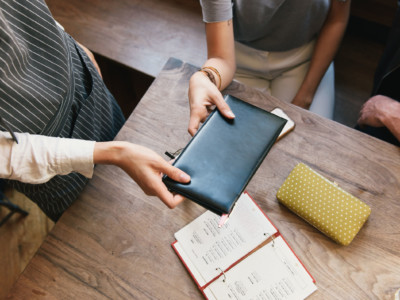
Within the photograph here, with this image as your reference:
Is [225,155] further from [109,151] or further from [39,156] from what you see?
[39,156]

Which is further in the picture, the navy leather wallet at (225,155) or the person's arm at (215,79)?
the person's arm at (215,79)

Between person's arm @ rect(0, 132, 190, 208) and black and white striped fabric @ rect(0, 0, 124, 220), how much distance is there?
0.35 feet

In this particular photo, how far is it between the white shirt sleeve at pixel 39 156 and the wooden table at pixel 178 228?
189 mm

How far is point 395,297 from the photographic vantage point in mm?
871

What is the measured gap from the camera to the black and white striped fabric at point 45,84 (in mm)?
878

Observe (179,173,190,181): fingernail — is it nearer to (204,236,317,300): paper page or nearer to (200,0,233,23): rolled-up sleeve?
(204,236,317,300): paper page

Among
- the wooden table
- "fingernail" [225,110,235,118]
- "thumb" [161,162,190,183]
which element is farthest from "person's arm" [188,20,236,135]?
"thumb" [161,162,190,183]

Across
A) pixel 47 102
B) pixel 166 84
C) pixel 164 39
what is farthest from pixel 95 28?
pixel 47 102

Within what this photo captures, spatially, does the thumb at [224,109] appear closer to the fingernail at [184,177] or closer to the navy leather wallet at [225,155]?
the navy leather wallet at [225,155]

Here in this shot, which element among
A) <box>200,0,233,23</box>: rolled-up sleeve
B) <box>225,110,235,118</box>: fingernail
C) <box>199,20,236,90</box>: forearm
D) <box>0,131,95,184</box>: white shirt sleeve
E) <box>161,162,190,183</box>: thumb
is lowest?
<box>0,131,95,184</box>: white shirt sleeve

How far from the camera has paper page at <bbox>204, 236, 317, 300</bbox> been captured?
89 cm

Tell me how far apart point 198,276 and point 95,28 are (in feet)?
5.14

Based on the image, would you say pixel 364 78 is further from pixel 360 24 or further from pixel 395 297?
pixel 395 297

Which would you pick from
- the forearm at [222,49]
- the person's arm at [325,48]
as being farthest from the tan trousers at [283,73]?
the forearm at [222,49]
